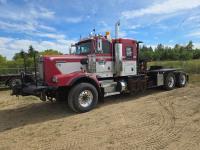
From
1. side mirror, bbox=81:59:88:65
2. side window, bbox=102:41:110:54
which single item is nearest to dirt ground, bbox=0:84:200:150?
side mirror, bbox=81:59:88:65

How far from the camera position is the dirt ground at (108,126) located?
4996mm

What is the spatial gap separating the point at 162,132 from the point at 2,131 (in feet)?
14.5

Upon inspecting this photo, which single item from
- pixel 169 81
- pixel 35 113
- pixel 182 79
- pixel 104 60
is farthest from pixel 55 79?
pixel 182 79

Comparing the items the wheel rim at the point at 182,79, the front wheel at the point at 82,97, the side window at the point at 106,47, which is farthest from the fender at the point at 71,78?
the wheel rim at the point at 182,79

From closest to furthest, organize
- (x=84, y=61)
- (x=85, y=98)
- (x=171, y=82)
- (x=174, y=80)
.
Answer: (x=85, y=98)
(x=84, y=61)
(x=171, y=82)
(x=174, y=80)

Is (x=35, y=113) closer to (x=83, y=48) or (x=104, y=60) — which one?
(x=83, y=48)

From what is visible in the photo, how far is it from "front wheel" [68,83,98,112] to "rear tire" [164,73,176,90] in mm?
5067

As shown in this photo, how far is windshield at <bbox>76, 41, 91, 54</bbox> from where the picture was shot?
29.1ft

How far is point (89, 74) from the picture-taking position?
820 centimetres

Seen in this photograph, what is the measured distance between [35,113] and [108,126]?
3.35 meters

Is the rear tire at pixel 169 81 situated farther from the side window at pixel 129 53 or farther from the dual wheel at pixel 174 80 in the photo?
the side window at pixel 129 53

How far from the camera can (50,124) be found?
677 cm

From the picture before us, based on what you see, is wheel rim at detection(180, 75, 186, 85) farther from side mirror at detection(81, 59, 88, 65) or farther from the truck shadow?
side mirror at detection(81, 59, 88, 65)

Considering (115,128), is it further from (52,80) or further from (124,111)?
(52,80)
